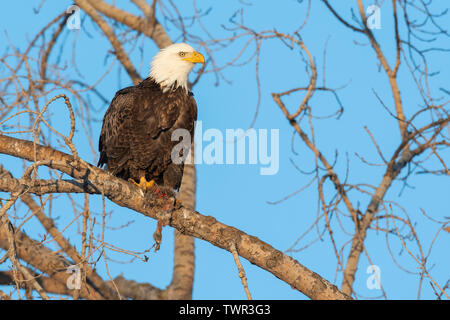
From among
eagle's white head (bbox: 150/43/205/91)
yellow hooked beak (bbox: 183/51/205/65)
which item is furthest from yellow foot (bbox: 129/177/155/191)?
yellow hooked beak (bbox: 183/51/205/65)

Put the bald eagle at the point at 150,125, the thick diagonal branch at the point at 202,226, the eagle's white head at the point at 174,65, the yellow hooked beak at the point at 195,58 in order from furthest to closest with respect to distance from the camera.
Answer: the yellow hooked beak at the point at 195,58, the eagle's white head at the point at 174,65, the bald eagle at the point at 150,125, the thick diagonal branch at the point at 202,226

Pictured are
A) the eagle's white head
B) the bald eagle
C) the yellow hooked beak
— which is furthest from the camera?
the yellow hooked beak

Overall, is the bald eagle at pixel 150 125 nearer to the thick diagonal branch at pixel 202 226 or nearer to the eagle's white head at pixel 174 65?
the eagle's white head at pixel 174 65

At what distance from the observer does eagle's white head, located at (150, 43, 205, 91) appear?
20.0 ft

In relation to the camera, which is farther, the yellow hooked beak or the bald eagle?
the yellow hooked beak

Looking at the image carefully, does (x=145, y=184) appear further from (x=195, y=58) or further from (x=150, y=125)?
(x=195, y=58)

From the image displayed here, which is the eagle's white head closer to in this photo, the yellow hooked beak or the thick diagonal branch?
the yellow hooked beak

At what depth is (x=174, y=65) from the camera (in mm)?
6195

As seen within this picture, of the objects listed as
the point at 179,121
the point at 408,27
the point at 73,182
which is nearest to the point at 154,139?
the point at 179,121

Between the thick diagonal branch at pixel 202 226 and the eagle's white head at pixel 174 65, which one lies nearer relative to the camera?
the thick diagonal branch at pixel 202 226

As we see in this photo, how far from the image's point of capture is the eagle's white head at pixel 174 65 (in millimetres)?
6086

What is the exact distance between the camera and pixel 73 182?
4.63m

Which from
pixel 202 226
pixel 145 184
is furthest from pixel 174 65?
pixel 202 226

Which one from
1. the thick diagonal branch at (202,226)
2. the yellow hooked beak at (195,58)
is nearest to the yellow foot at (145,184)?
the thick diagonal branch at (202,226)
